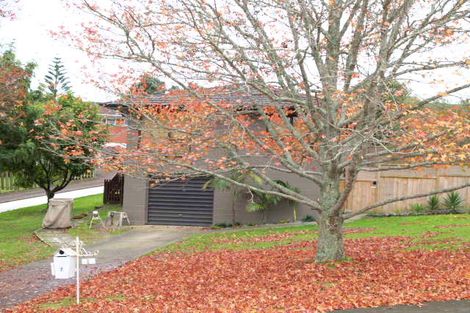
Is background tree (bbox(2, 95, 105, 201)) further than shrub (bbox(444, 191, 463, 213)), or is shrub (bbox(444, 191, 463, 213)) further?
background tree (bbox(2, 95, 105, 201))

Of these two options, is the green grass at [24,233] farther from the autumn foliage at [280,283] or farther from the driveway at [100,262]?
the autumn foliage at [280,283]

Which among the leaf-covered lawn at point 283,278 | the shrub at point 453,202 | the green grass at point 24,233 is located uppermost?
the shrub at point 453,202

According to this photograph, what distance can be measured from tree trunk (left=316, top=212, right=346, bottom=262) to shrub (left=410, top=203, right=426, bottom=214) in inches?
441

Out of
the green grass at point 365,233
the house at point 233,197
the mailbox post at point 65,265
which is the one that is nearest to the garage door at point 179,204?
the house at point 233,197

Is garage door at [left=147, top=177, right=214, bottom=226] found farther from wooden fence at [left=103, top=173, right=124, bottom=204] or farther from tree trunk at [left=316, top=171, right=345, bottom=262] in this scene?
tree trunk at [left=316, top=171, right=345, bottom=262]

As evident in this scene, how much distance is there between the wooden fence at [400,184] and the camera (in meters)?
21.5

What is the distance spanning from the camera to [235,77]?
1035 centimetres

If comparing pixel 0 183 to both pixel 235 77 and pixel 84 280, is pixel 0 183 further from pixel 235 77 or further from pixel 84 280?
pixel 235 77

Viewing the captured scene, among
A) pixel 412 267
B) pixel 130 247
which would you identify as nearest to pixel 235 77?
pixel 412 267

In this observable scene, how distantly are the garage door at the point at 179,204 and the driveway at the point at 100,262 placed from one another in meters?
0.62

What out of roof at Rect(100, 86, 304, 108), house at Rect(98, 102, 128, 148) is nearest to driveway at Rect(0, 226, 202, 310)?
house at Rect(98, 102, 128, 148)

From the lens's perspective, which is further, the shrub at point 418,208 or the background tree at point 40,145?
the background tree at point 40,145

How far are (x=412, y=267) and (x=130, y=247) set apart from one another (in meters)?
8.94

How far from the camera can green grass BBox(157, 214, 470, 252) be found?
14500 mm
